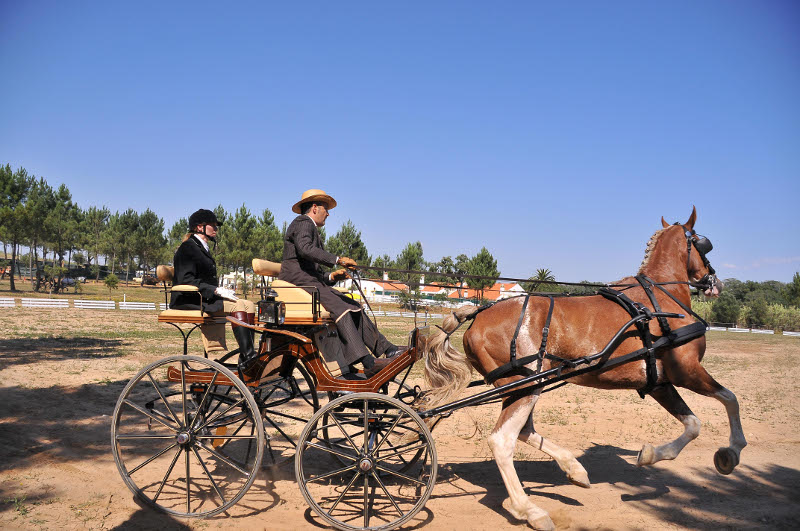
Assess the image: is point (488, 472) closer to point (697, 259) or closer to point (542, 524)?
point (542, 524)

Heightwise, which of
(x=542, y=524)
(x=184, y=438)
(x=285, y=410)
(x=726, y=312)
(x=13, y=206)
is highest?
(x=13, y=206)

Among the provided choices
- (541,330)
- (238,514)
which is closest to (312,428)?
(238,514)

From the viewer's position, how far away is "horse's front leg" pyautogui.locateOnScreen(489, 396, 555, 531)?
475 centimetres

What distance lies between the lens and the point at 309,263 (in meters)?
5.80

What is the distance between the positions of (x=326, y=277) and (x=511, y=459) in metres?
2.54

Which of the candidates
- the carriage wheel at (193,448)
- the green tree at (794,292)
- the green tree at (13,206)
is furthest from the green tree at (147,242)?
the green tree at (794,292)

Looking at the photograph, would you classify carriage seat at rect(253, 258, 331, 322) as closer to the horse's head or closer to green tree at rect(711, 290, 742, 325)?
the horse's head

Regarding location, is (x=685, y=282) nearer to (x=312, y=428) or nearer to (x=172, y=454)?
(x=312, y=428)

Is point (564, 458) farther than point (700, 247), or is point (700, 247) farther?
point (700, 247)

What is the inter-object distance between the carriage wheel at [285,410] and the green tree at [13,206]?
134ft

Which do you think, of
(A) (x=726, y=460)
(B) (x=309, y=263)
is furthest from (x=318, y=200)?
(A) (x=726, y=460)

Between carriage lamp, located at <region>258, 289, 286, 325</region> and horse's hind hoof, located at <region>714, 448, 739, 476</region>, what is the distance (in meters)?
4.42

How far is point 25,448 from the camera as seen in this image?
20.9ft

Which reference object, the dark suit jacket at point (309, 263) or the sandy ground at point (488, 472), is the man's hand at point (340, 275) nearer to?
the dark suit jacket at point (309, 263)
